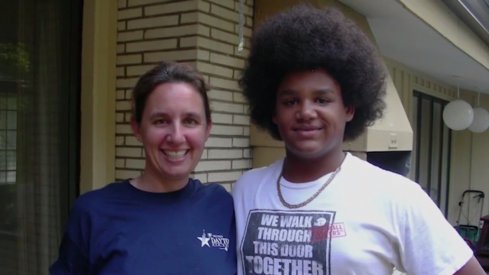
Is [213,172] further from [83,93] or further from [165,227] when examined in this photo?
[165,227]

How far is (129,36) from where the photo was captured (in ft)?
10.9

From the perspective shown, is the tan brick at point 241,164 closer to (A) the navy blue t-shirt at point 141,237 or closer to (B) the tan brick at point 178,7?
(B) the tan brick at point 178,7

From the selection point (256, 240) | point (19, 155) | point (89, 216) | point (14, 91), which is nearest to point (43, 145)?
point (19, 155)

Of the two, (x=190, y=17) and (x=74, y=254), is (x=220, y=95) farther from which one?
(x=74, y=254)

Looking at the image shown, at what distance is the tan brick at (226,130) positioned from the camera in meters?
3.24

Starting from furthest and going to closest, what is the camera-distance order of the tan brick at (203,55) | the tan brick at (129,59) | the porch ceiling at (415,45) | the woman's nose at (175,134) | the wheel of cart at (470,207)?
the wheel of cart at (470,207) → the porch ceiling at (415,45) → the tan brick at (129,59) → the tan brick at (203,55) → the woman's nose at (175,134)

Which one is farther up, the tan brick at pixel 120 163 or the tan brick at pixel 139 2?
the tan brick at pixel 139 2

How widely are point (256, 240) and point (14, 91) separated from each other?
1.93 metres

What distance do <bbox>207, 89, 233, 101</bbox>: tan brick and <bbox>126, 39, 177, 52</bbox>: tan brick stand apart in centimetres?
35

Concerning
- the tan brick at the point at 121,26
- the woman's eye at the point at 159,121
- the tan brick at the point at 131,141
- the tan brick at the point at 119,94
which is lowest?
the tan brick at the point at 131,141

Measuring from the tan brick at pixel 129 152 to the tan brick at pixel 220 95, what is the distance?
553mm

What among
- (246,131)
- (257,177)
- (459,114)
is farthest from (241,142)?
(459,114)

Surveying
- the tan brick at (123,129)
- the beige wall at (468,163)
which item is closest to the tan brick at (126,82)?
the tan brick at (123,129)

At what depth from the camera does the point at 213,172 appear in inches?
128
